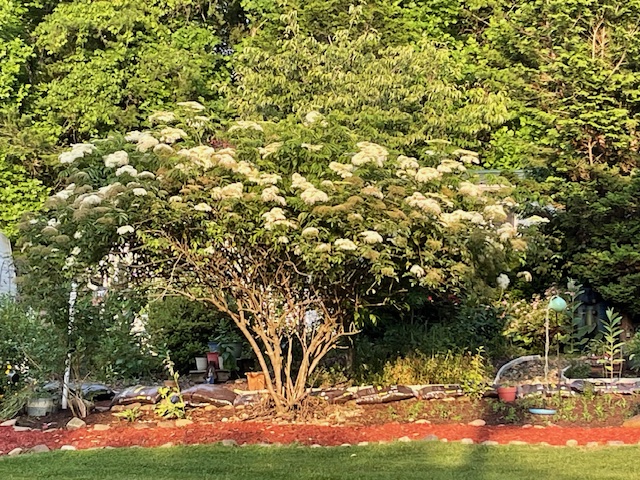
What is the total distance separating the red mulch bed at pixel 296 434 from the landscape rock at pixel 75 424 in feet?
0.62

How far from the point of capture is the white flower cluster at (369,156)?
577cm

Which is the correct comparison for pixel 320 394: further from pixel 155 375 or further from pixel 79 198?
pixel 79 198

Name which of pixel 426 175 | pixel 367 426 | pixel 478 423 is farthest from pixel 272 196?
pixel 478 423

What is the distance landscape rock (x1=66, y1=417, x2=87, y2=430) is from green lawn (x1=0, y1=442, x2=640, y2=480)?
42.3 inches

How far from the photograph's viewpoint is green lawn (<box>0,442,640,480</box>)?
468cm

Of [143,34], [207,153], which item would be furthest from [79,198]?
[143,34]

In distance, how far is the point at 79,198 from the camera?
571 cm

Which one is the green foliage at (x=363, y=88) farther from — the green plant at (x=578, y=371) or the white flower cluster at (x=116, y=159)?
the white flower cluster at (x=116, y=159)

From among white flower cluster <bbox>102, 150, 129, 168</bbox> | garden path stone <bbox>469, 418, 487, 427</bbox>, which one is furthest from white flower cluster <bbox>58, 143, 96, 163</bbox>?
garden path stone <bbox>469, 418, 487, 427</bbox>

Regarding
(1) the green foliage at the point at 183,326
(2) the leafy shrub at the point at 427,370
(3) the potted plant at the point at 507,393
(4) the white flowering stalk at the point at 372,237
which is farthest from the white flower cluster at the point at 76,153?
(3) the potted plant at the point at 507,393

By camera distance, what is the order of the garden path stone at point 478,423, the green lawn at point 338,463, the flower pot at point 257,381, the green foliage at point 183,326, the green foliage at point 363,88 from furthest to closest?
the green foliage at point 363,88 < the green foliage at point 183,326 < the flower pot at point 257,381 < the garden path stone at point 478,423 < the green lawn at point 338,463

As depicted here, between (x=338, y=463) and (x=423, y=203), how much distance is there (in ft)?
6.29

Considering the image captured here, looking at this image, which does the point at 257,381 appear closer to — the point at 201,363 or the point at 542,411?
the point at 201,363

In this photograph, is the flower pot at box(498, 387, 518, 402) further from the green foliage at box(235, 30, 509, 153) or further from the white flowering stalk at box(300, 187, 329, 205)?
the green foliage at box(235, 30, 509, 153)
